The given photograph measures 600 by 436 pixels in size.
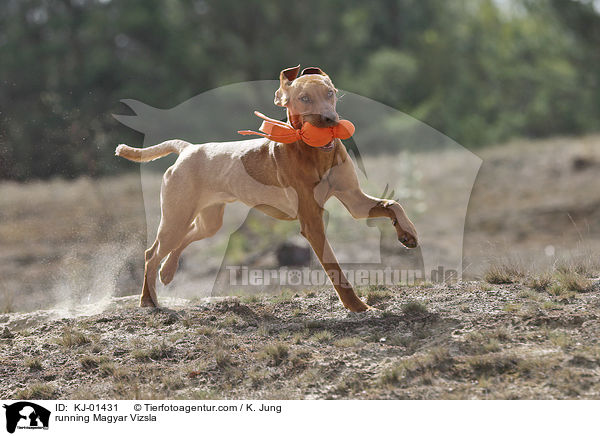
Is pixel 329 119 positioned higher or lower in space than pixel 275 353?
higher

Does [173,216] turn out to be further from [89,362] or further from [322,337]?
[322,337]

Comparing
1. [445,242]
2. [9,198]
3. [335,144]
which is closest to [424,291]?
[335,144]

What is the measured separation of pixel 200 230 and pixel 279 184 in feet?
4.53

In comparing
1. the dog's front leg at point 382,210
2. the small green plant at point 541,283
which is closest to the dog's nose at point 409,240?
the dog's front leg at point 382,210

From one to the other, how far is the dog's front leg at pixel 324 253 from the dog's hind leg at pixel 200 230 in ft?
4.59

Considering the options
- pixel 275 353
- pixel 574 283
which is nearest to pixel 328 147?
pixel 275 353

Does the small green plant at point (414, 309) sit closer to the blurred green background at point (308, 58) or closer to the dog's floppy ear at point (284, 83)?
the dog's floppy ear at point (284, 83)

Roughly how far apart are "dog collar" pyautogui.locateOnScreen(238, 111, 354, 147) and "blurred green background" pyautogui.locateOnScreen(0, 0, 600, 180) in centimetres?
1702

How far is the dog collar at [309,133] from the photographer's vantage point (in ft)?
17.2

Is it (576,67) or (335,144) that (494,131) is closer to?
(576,67)

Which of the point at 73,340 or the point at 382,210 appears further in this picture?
the point at 73,340
